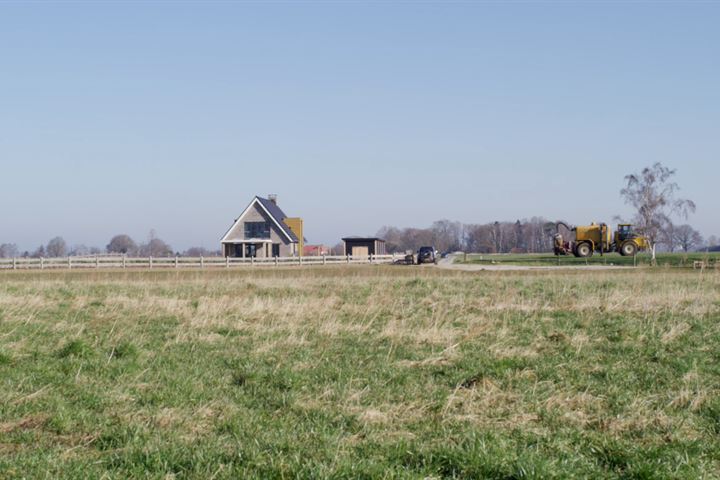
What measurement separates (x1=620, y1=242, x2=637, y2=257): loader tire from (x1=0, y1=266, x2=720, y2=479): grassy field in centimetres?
3973

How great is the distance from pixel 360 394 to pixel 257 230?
229ft

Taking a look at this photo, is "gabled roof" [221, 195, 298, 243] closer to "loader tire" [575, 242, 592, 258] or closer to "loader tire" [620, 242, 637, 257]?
"loader tire" [575, 242, 592, 258]

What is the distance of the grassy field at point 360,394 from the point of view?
5.67 metres

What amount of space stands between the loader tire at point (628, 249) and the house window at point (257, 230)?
3789 cm

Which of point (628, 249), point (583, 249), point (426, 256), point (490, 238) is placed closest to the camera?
point (628, 249)

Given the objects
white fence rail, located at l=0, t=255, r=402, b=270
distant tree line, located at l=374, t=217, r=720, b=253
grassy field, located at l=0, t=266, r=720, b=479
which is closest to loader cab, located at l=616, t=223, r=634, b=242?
white fence rail, located at l=0, t=255, r=402, b=270

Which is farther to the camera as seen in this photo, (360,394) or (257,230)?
(257,230)

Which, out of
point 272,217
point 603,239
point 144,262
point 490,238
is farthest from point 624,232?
point 490,238

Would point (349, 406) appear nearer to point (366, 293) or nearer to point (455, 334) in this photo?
point (455, 334)

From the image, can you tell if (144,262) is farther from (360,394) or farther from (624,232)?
(360,394)

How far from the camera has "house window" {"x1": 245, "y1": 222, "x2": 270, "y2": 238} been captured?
76688mm

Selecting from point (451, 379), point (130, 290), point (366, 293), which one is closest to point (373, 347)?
point (451, 379)

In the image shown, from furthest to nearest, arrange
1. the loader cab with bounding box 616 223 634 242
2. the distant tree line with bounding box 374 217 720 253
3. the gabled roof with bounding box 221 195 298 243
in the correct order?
the distant tree line with bounding box 374 217 720 253 → the gabled roof with bounding box 221 195 298 243 → the loader cab with bounding box 616 223 634 242

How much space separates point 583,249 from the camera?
55.1 meters
